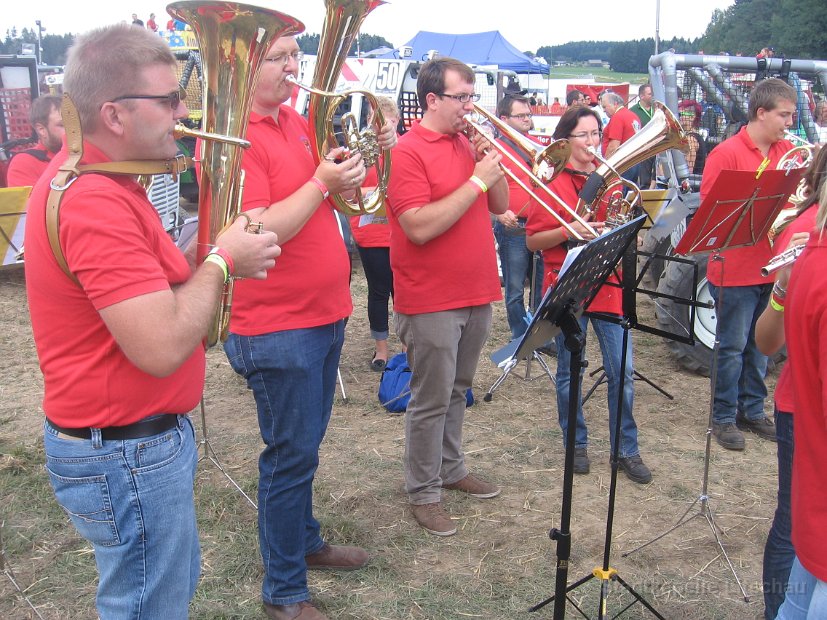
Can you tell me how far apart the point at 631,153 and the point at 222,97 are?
2450mm

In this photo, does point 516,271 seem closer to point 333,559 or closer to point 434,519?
point 434,519

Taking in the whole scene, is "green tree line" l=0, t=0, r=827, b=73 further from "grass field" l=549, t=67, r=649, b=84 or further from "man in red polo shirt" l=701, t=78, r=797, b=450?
"man in red polo shirt" l=701, t=78, r=797, b=450

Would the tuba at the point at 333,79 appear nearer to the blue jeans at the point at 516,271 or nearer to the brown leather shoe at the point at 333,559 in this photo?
the brown leather shoe at the point at 333,559

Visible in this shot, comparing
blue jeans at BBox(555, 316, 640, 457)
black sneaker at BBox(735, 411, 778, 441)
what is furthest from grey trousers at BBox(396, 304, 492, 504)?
black sneaker at BBox(735, 411, 778, 441)

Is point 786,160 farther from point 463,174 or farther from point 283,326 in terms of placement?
point 283,326

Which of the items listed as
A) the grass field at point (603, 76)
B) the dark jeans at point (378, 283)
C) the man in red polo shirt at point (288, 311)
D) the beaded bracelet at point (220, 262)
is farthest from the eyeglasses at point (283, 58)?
the grass field at point (603, 76)

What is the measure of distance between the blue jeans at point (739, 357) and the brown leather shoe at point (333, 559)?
7.55 ft

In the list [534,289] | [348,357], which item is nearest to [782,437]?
[534,289]

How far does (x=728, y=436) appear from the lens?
4418 mm

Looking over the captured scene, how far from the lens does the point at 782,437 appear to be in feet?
7.80

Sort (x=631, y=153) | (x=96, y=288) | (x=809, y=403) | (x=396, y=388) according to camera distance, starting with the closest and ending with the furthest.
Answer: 1. (x=96, y=288)
2. (x=809, y=403)
3. (x=631, y=153)
4. (x=396, y=388)

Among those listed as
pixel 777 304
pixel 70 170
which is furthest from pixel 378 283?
pixel 70 170

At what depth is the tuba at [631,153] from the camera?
3640mm

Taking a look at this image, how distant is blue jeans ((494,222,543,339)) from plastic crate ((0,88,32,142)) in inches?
261
